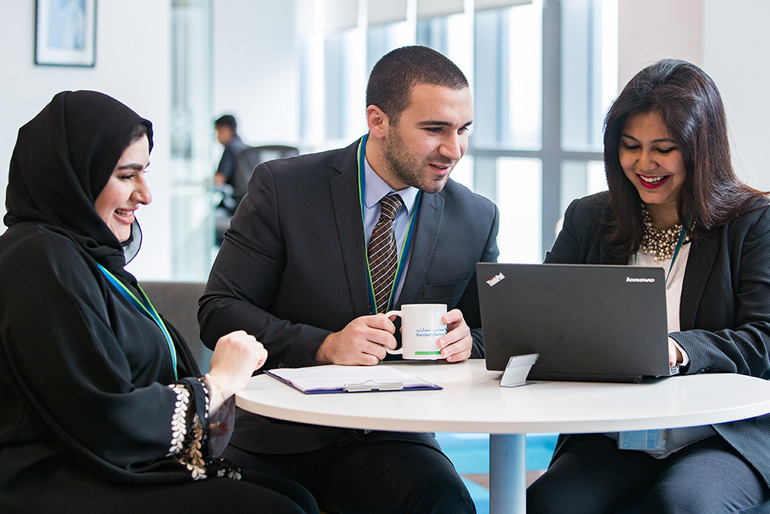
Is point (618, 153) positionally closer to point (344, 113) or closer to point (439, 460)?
point (439, 460)

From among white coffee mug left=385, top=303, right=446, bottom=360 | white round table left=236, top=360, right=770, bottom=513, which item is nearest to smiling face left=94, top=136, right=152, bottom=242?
white round table left=236, top=360, right=770, bottom=513

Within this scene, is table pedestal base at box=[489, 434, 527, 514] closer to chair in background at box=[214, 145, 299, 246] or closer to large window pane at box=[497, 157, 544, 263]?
large window pane at box=[497, 157, 544, 263]

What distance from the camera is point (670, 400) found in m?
1.63

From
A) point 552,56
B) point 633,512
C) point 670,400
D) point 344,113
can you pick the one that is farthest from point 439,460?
point 344,113

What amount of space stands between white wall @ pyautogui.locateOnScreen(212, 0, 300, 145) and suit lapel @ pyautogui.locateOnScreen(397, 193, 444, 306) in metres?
8.35

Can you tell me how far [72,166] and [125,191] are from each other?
125mm

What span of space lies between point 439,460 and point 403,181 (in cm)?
75

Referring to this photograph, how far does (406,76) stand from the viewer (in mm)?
2361

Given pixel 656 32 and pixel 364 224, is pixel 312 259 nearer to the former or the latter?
pixel 364 224

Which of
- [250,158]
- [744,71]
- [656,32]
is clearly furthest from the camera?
[250,158]

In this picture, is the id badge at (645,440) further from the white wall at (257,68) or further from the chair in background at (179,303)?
the white wall at (257,68)

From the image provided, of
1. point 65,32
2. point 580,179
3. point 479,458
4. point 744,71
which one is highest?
point 65,32

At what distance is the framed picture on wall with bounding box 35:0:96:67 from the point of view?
4.64 metres

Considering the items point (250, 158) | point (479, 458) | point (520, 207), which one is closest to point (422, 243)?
point (479, 458)
